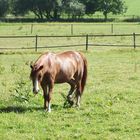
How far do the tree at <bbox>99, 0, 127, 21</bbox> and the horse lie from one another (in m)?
70.4

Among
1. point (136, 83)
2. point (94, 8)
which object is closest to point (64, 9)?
point (94, 8)

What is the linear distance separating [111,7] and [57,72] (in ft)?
240

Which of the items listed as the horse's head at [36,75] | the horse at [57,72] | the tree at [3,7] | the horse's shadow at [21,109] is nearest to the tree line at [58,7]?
the tree at [3,7]

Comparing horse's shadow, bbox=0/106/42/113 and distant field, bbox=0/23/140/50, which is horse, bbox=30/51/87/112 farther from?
distant field, bbox=0/23/140/50

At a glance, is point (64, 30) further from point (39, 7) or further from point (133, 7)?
point (133, 7)

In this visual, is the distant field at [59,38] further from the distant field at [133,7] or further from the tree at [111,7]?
the distant field at [133,7]

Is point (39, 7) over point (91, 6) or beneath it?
beneath

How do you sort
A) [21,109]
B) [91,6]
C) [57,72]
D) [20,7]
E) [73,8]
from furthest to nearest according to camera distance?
[91,6] → [20,7] → [73,8] → [21,109] → [57,72]

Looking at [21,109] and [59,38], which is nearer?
[21,109]

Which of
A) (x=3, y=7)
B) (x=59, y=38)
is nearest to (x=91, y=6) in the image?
(x=3, y=7)

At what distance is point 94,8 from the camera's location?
82.9 meters

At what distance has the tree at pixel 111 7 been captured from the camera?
81.4 metres

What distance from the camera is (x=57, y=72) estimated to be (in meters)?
10.5

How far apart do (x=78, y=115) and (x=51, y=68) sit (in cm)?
123
